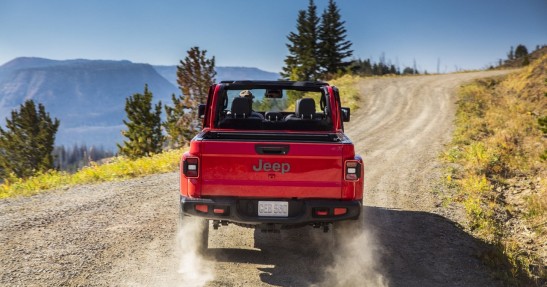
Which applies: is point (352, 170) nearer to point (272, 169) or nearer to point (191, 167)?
point (272, 169)

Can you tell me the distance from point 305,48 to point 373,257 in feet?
142

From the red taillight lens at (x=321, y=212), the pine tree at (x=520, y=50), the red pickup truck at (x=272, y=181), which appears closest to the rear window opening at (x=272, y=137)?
the red pickup truck at (x=272, y=181)

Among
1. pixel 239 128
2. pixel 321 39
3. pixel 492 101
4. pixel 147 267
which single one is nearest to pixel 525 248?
pixel 239 128

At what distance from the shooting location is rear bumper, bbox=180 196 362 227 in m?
4.77

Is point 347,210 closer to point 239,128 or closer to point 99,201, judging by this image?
point 239,128

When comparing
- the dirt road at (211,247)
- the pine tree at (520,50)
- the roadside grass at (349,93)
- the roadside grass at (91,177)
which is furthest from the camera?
the pine tree at (520,50)

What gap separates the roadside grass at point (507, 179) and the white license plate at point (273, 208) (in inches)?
120

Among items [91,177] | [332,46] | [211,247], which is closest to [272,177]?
[211,247]

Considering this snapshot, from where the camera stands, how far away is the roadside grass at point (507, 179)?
21.8 ft

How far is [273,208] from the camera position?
4812 millimetres

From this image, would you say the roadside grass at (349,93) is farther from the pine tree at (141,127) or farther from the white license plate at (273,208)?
the pine tree at (141,127)

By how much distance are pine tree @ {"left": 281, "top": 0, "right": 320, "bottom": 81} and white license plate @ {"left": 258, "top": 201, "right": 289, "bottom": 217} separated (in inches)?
1619

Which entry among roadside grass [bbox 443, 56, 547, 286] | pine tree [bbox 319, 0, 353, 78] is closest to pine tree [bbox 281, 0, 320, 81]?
pine tree [bbox 319, 0, 353, 78]

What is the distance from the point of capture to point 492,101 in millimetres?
23922
